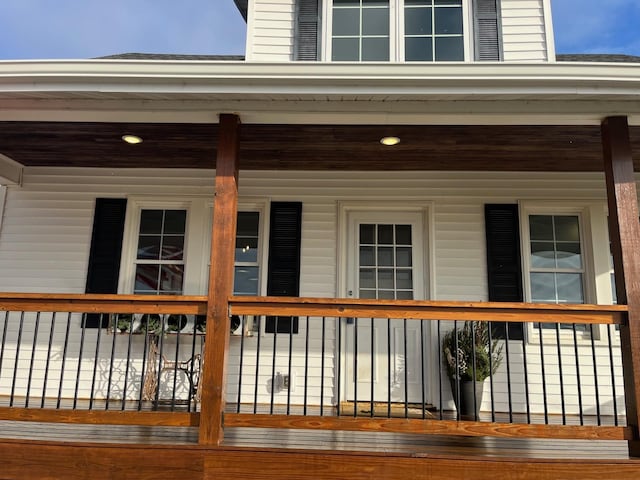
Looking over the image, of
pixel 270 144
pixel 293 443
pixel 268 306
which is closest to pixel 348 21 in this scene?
pixel 270 144

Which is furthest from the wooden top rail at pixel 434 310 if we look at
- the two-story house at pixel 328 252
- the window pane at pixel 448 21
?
the window pane at pixel 448 21

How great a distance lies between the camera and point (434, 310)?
3.18m

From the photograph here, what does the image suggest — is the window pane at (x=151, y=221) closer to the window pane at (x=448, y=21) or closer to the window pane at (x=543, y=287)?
the window pane at (x=448, y=21)

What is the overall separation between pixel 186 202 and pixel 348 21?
2645 millimetres

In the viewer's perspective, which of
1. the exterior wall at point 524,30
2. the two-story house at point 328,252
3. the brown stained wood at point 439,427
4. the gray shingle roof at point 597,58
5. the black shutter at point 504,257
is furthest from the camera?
the gray shingle roof at point 597,58

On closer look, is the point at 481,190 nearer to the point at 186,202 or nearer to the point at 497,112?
the point at 497,112

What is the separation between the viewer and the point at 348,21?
17.9 ft

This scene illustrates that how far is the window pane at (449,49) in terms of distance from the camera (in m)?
5.26

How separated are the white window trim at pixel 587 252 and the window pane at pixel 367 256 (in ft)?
4.77

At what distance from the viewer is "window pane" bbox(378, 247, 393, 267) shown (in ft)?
16.6

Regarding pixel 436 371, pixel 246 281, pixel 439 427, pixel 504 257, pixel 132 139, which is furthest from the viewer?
pixel 246 281

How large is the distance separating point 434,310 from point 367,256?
1.93 metres

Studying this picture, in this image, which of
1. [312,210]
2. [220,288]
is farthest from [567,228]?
[220,288]

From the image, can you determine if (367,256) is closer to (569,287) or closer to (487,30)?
(569,287)
